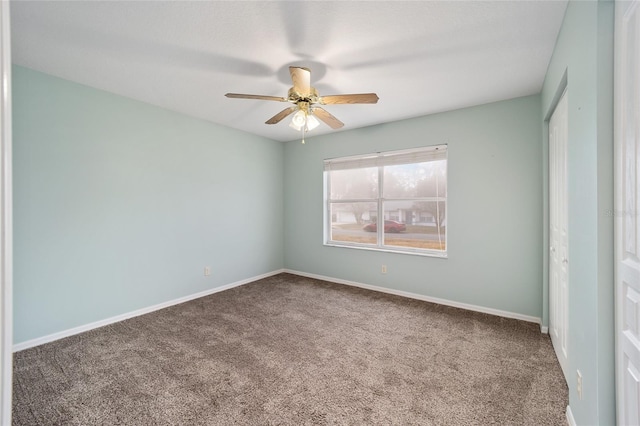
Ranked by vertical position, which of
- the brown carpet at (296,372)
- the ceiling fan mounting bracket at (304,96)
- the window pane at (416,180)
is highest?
the ceiling fan mounting bracket at (304,96)

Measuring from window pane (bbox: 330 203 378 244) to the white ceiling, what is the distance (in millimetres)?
1794

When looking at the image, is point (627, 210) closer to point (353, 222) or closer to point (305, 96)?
point (305, 96)

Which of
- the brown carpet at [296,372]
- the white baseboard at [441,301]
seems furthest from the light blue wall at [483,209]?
the brown carpet at [296,372]

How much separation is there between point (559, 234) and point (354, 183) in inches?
106

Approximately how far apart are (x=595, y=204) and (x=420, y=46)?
157cm

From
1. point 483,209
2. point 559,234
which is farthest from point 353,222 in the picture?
point 559,234

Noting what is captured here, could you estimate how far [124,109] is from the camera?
303 cm

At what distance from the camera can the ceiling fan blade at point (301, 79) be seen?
7.07 ft

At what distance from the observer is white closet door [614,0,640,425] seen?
0.99 metres

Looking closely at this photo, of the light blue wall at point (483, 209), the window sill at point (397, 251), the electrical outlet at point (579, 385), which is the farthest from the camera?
the window sill at point (397, 251)

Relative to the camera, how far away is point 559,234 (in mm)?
2191

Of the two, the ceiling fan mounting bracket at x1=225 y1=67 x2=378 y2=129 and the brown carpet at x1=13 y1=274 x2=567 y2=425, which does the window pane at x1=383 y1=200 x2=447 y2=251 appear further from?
the ceiling fan mounting bracket at x1=225 y1=67 x2=378 y2=129

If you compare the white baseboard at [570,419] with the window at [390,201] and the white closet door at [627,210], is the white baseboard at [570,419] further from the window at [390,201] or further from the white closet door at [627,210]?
the window at [390,201]

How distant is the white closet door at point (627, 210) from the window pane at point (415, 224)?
8.14 ft
